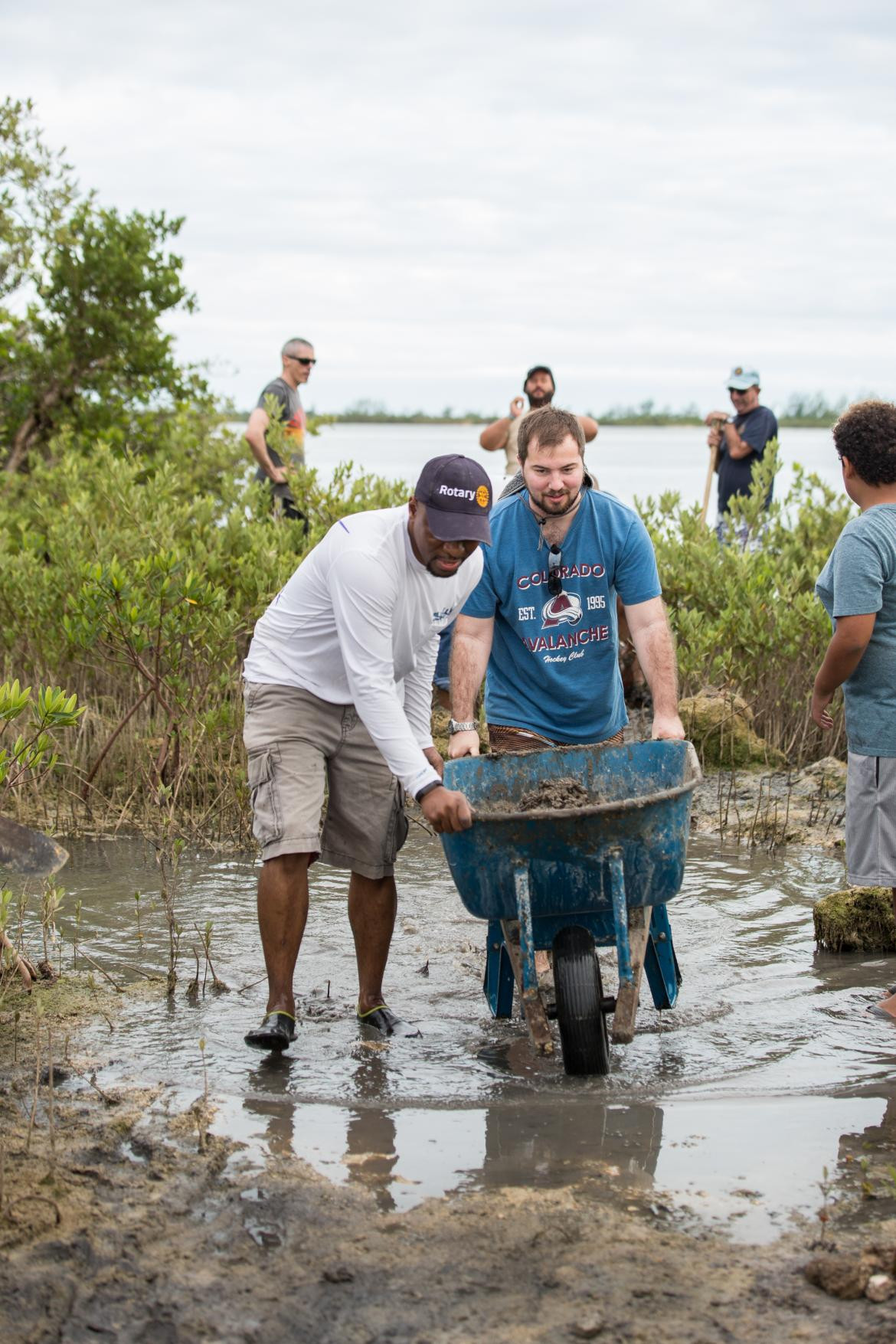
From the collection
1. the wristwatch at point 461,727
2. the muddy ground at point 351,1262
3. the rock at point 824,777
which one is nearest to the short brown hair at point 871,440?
the wristwatch at point 461,727

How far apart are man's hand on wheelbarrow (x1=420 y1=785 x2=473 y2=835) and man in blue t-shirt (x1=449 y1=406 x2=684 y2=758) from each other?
75 cm

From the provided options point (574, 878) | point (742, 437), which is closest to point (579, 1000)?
point (574, 878)

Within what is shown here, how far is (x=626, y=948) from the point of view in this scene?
161 inches

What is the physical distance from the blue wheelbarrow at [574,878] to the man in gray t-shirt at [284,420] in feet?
19.2

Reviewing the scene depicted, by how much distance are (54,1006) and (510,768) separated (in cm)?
176

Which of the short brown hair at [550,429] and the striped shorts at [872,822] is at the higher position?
the short brown hair at [550,429]

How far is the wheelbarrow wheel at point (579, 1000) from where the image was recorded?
4.18 meters

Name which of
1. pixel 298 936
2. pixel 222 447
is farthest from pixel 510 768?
pixel 222 447

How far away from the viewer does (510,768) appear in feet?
15.1

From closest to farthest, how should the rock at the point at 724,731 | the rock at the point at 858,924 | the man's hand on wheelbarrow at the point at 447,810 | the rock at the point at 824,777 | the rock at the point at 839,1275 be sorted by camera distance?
the rock at the point at 839,1275, the man's hand on wheelbarrow at the point at 447,810, the rock at the point at 858,924, the rock at the point at 824,777, the rock at the point at 724,731

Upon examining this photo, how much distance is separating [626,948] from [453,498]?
52.8 inches

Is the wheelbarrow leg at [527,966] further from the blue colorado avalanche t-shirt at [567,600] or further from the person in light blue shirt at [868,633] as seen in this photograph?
the person in light blue shirt at [868,633]

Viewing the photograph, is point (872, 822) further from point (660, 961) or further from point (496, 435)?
point (496, 435)

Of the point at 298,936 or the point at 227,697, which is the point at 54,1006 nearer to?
the point at 298,936
